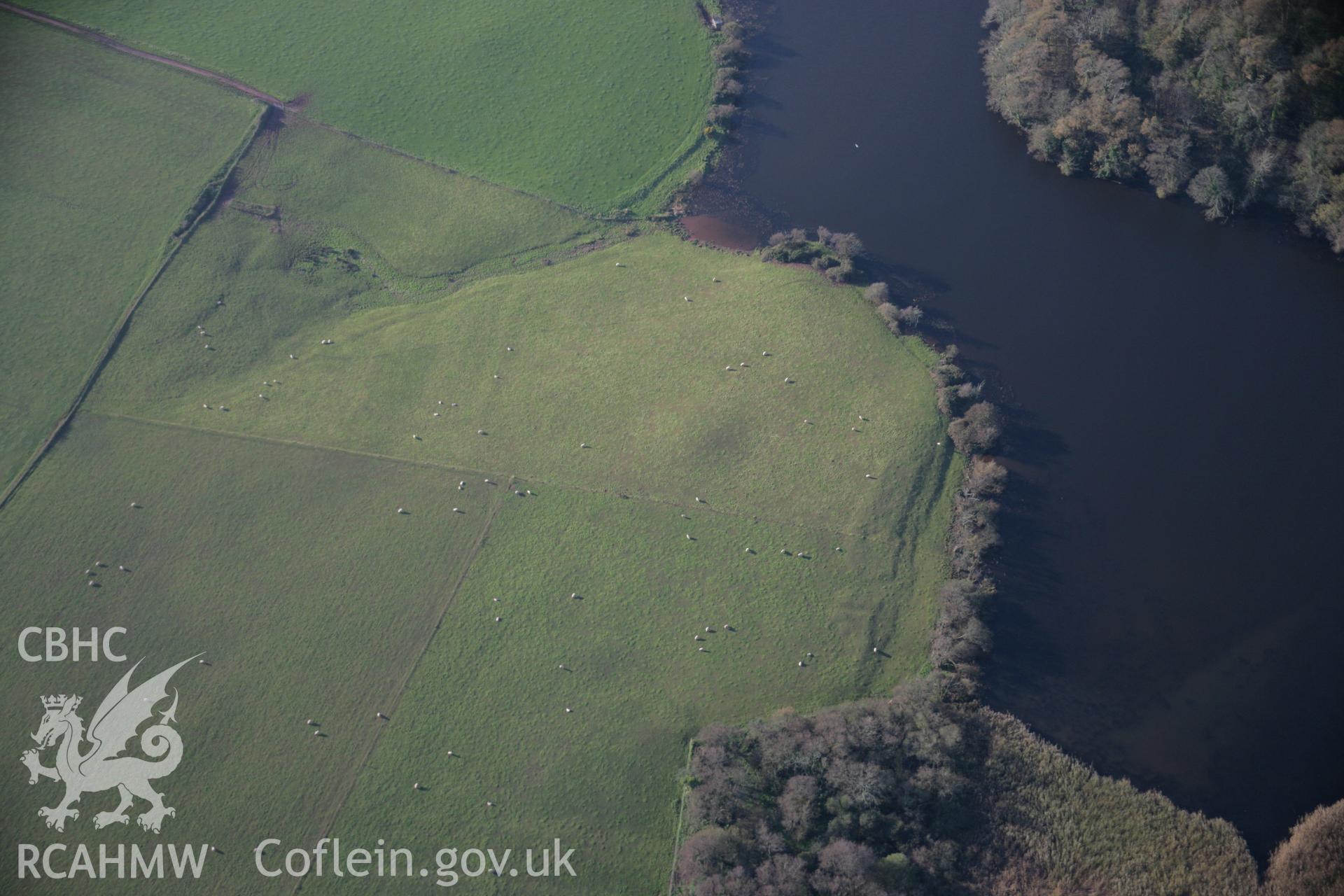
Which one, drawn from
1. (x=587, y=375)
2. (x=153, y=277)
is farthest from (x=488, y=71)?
(x=587, y=375)

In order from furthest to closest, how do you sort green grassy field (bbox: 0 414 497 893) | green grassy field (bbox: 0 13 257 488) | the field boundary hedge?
green grassy field (bbox: 0 13 257 488)
the field boundary hedge
green grassy field (bbox: 0 414 497 893)

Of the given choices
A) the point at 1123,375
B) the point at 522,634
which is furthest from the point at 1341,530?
the point at 522,634

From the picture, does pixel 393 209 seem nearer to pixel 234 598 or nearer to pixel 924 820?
pixel 234 598

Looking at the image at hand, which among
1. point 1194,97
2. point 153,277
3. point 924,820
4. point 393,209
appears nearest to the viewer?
point 924,820

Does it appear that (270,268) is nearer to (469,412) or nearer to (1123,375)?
(469,412)

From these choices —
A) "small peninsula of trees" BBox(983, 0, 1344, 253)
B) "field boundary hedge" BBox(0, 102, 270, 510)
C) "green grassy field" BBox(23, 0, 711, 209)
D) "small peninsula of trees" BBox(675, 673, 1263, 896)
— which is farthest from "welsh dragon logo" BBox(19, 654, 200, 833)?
"small peninsula of trees" BBox(983, 0, 1344, 253)

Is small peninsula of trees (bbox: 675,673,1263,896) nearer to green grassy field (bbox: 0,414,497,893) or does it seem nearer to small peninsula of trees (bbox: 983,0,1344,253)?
green grassy field (bbox: 0,414,497,893)
